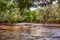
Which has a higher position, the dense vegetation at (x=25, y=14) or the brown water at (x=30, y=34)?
the dense vegetation at (x=25, y=14)

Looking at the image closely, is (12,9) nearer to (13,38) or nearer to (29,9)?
(29,9)

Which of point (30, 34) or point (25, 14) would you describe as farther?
point (25, 14)

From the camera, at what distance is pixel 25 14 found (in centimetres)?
404

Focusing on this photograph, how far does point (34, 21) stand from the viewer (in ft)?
12.9

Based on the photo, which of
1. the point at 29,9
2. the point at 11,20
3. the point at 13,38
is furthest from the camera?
the point at 29,9

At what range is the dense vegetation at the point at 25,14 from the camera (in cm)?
390

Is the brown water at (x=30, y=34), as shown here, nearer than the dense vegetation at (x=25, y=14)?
Yes

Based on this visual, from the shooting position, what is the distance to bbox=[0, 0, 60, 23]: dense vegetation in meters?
3.90

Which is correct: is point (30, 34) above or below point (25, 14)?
below

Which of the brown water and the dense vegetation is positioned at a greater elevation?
the dense vegetation

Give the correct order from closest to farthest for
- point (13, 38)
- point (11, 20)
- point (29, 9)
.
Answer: point (13, 38) < point (11, 20) < point (29, 9)

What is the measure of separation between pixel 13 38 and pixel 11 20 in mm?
1515

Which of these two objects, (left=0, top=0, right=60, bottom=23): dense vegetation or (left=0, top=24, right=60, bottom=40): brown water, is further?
(left=0, top=0, right=60, bottom=23): dense vegetation

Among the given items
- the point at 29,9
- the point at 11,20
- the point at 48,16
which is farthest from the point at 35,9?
the point at 11,20
